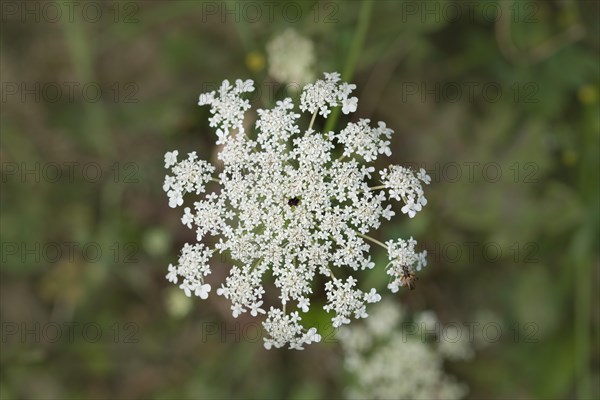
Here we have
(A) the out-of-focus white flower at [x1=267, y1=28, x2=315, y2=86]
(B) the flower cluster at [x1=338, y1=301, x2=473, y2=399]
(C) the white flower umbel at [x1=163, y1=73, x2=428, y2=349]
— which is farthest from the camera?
(B) the flower cluster at [x1=338, y1=301, x2=473, y2=399]

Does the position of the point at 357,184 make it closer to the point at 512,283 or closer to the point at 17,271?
the point at 512,283

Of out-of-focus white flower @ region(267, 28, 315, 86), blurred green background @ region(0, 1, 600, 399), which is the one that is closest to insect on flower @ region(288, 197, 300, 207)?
blurred green background @ region(0, 1, 600, 399)

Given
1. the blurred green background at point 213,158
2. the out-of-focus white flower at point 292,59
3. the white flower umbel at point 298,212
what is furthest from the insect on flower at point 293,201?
the out-of-focus white flower at point 292,59

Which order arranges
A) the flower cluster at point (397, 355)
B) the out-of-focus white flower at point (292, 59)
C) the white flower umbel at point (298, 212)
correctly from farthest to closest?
the flower cluster at point (397, 355) → the out-of-focus white flower at point (292, 59) → the white flower umbel at point (298, 212)

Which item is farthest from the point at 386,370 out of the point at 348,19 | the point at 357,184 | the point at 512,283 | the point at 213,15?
the point at 213,15

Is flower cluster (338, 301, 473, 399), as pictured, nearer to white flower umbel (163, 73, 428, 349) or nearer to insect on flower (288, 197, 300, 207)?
white flower umbel (163, 73, 428, 349)

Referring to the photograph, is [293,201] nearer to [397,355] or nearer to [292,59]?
[292,59]

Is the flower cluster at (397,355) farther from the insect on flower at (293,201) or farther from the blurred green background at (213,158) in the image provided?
the insect on flower at (293,201)
